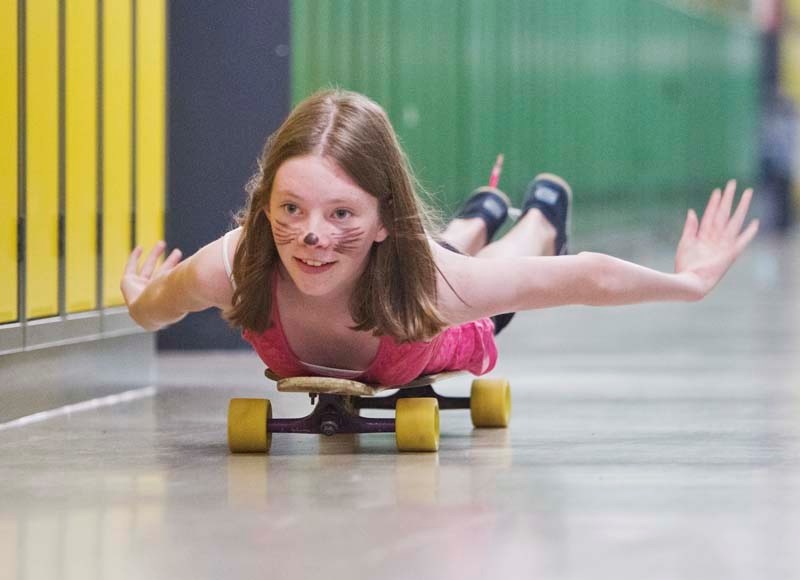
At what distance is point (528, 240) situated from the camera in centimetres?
505

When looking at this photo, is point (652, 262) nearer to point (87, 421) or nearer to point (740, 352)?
point (740, 352)

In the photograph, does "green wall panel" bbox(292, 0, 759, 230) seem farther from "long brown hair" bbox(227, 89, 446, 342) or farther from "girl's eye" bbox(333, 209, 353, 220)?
"girl's eye" bbox(333, 209, 353, 220)

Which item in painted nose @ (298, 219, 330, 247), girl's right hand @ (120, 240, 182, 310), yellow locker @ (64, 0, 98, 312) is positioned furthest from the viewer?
yellow locker @ (64, 0, 98, 312)

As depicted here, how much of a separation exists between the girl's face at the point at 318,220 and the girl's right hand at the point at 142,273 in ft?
1.90

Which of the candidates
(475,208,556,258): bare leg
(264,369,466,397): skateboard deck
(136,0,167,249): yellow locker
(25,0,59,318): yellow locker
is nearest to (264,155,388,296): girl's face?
(264,369,466,397): skateboard deck

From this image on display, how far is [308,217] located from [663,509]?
1.15m

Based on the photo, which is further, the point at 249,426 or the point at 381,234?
the point at 249,426

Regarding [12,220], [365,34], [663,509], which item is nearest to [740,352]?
[365,34]

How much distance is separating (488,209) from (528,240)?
0.26 meters

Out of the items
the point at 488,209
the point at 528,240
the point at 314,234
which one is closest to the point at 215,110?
the point at 488,209

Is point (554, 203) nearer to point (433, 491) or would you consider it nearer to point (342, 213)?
point (342, 213)

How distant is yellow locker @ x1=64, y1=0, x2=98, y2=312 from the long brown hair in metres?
1.62

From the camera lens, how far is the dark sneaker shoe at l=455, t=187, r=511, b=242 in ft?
17.2

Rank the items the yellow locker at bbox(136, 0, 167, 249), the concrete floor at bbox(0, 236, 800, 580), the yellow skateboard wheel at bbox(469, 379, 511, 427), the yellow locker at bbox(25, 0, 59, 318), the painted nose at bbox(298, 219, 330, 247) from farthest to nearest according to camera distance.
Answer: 1. the yellow locker at bbox(136, 0, 167, 249)
2. the yellow locker at bbox(25, 0, 59, 318)
3. the yellow skateboard wheel at bbox(469, 379, 511, 427)
4. the painted nose at bbox(298, 219, 330, 247)
5. the concrete floor at bbox(0, 236, 800, 580)
